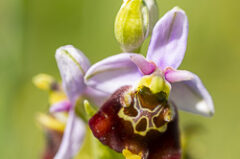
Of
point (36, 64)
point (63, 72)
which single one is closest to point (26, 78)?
point (36, 64)

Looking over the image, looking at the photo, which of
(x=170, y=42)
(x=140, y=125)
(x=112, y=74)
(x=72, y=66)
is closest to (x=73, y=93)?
(x=72, y=66)

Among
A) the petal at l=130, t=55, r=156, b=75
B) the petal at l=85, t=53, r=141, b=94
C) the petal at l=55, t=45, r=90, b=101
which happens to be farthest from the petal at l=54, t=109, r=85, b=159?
the petal at l=130, t=55, r=156, b=75

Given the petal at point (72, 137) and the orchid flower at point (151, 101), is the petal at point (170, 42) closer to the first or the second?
the orchid flower at point (151, 101)

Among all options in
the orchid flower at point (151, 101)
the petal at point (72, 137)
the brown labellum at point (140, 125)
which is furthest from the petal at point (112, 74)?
the petal at point (72, 137)

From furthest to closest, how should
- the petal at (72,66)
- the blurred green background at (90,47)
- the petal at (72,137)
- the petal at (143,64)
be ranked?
the blurred green background at (90,47), the petal at (72,137), the petal at (72,66), the petal at (143,64)

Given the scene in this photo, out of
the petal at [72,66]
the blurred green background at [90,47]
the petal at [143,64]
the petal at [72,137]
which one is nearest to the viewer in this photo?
the petal at [143,64]

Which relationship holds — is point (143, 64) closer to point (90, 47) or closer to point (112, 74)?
point (112, 74)

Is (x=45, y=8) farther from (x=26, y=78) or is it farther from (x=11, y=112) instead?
(x=11, y=112)
